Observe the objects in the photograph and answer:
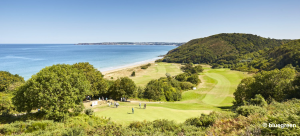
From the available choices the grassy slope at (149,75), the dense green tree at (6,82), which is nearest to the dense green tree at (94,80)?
the dense green tree at (6,82)

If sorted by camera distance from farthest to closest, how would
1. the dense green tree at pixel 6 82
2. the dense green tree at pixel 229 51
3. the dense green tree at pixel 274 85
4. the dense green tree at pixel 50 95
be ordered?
the dense green tree at pixel 229 51, the dense green tree at pixel 6 82, the dense green tree at pixel 274 85, the dense green tree at pixel 50 95

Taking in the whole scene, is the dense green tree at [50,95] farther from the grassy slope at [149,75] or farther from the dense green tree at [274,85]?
the grassy slope at [149,75]

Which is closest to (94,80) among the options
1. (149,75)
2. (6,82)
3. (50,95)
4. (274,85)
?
(50,95)

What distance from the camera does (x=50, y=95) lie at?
15938 mm

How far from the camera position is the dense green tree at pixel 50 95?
604 inches

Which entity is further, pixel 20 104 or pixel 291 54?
pixel 291 54

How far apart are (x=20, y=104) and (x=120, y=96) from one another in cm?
1742

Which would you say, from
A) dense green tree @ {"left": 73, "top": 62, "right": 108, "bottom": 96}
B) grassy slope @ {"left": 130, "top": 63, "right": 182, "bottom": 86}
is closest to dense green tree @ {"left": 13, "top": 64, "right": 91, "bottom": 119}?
dense green tree @ {"left": 73, "top": 62, "right": 108, "bottom": 96}

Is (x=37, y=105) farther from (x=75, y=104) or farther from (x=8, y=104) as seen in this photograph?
(x=8, y=104)

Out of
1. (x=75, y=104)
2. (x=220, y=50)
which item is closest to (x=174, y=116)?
(x=75, y=104)

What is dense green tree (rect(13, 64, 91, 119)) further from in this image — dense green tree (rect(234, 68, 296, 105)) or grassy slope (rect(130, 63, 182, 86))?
grassy slope (rect(130, 63, 182, 86))

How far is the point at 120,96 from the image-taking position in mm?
31375

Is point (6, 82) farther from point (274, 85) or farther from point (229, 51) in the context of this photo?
point (229, 51)

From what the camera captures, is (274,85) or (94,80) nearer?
(274,85)
